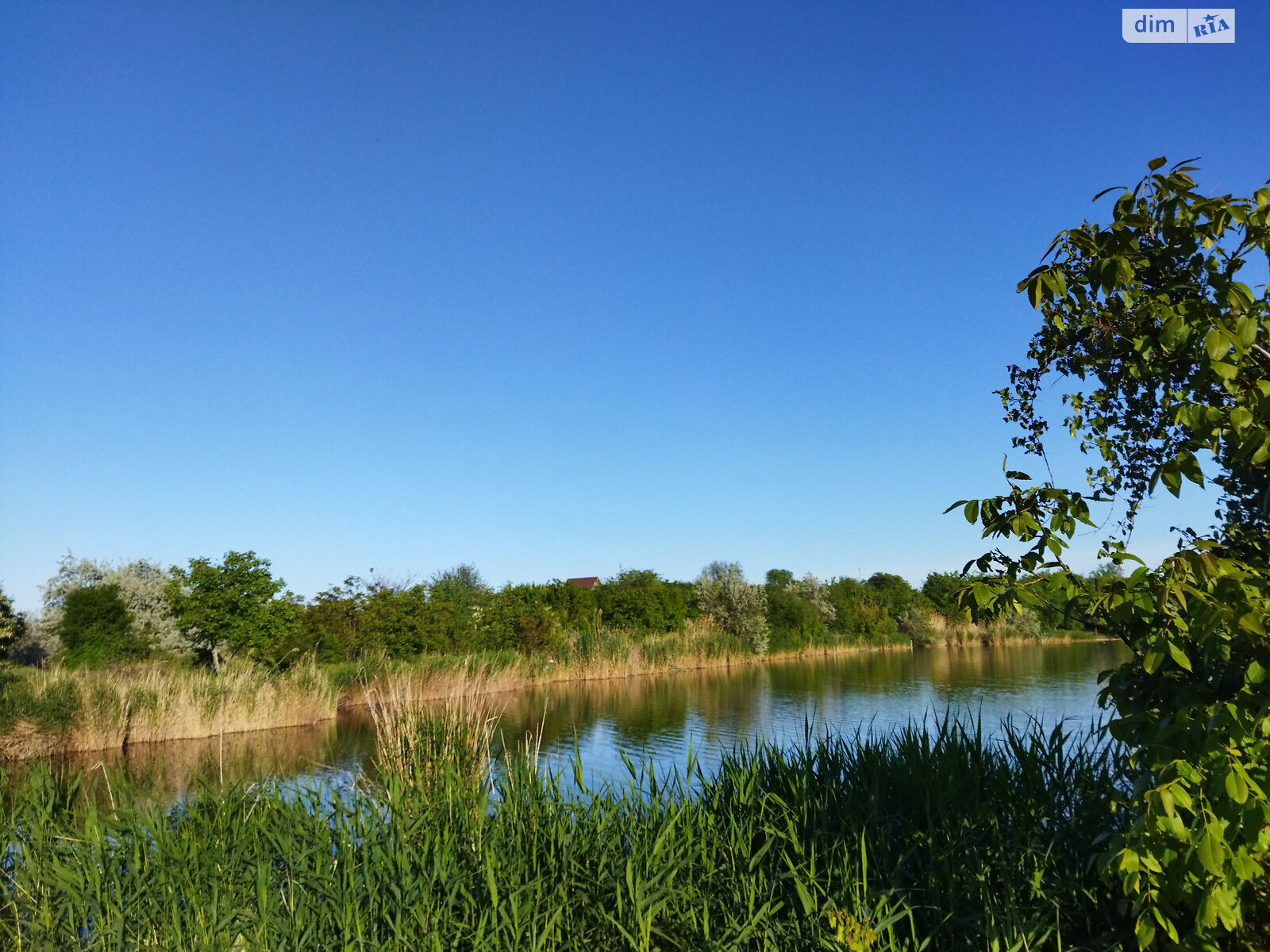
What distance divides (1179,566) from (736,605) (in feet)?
144

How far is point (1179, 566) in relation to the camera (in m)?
2.61

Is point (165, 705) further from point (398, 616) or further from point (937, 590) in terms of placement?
point (937, 590)

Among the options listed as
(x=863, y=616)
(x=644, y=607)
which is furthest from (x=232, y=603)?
(x=863, y=616)

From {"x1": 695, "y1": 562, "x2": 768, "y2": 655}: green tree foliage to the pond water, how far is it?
689 cm

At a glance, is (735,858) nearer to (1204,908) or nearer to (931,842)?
(931,842)

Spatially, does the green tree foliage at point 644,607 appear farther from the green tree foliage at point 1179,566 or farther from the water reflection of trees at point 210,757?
the green tree foliage at point 1179,566

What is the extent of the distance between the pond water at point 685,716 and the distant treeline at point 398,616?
102 inches

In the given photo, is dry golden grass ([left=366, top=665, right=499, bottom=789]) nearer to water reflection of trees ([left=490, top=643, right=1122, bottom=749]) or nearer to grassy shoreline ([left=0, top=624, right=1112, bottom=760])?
grassy shoreline ([left=0, top=624, right=1112, bottom=760])

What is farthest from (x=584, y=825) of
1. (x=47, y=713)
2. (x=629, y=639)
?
(x=629, y=639)

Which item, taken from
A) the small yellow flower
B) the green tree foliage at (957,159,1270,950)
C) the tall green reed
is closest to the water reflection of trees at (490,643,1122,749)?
the tall green reed

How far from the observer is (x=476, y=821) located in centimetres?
643

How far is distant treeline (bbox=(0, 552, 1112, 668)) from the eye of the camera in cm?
2317

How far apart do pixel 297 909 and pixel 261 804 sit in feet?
6.39

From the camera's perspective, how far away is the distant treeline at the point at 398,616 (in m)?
23.2
